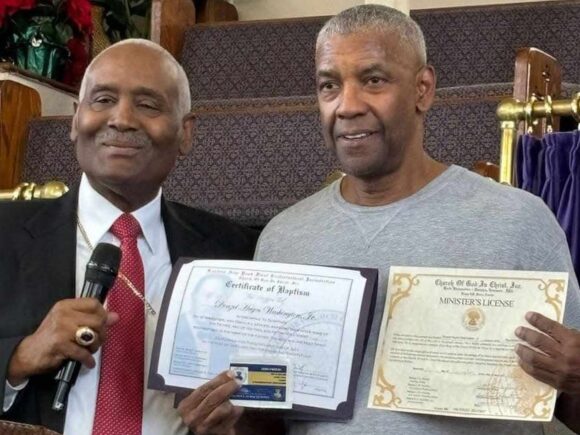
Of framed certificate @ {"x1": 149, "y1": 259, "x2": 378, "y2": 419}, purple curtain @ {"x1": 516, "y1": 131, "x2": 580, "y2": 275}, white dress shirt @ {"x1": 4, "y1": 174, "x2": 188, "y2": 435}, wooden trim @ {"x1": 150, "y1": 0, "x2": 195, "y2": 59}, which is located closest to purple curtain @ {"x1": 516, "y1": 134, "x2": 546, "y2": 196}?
purple curtain @ {"x1": 516, "y1": 131, "x2": 580, "y2": 275}

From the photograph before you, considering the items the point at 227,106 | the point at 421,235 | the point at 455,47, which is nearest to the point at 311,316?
the point at 421,235

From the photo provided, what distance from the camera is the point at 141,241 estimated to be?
213cm

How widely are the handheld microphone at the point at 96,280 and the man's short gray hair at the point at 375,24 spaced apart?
0.44 meters

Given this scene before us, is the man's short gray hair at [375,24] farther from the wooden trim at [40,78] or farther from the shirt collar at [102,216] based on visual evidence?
the wooden trim at [40,78]

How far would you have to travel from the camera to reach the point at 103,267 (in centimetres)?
182

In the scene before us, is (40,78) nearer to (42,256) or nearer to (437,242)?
(42,256)

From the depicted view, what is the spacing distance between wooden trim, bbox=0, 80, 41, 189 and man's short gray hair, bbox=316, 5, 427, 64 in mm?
1586

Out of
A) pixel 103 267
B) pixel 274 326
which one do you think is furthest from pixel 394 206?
pixel 103 267

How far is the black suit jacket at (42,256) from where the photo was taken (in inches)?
76.5

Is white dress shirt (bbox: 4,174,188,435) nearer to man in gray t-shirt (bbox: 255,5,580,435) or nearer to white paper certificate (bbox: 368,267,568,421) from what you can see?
man in gray t-shirt (bbox: 255,5,580,435)

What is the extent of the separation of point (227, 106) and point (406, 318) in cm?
157

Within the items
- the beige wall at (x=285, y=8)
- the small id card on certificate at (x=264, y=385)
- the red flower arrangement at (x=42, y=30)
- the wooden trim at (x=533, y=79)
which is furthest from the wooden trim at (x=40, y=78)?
the small id card on certificate at (x=264, y=385)

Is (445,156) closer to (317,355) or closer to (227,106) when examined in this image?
(227,106)

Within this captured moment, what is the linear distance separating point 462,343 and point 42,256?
719 mm
